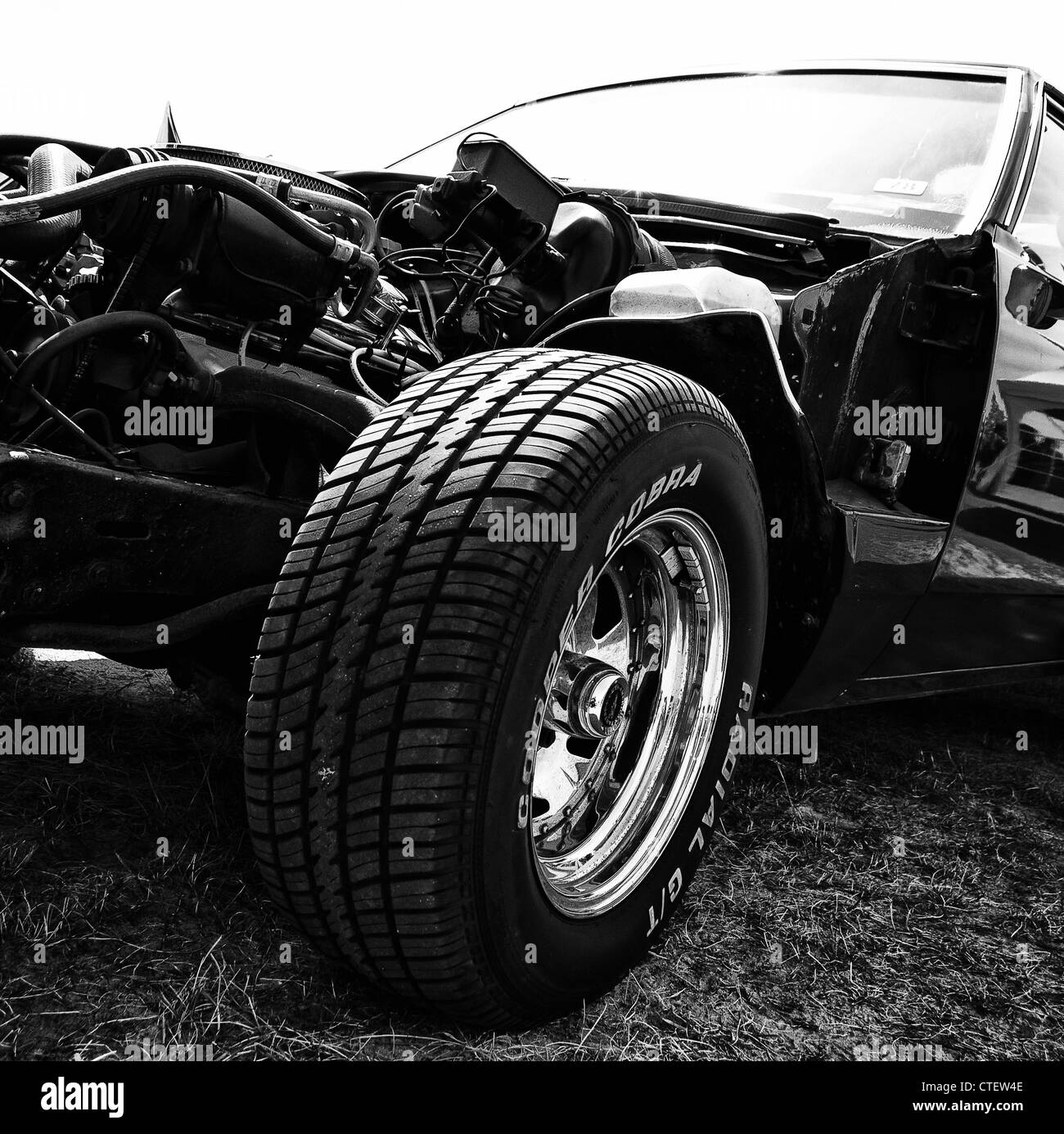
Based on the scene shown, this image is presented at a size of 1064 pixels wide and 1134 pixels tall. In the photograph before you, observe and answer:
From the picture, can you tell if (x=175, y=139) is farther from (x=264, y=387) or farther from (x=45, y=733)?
(x=45, y=733)

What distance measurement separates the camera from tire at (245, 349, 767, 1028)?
1.39 meters

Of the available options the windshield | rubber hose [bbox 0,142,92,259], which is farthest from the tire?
the windshield

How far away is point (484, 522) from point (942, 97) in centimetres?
215

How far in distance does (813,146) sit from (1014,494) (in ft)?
3.48

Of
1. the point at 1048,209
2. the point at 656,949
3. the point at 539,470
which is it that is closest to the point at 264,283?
the point at 539,470

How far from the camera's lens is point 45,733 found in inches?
103

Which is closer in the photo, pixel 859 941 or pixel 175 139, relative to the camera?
pixel 859 941

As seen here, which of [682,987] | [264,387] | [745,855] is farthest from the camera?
[745,855]

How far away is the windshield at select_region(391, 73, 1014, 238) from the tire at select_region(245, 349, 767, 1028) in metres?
1.27

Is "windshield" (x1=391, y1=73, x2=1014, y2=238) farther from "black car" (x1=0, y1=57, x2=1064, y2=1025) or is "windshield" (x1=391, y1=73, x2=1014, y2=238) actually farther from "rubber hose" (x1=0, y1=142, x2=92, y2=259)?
"rubber hose" (x1=0, y1=142, x2=92, y2=259)

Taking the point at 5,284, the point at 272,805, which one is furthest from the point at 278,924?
the point at 5,284

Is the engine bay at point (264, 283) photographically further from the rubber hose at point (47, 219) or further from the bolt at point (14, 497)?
the bolt at point (14, 497)

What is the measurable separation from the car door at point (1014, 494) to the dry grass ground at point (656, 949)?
43 cm

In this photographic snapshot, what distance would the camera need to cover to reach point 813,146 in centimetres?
291
